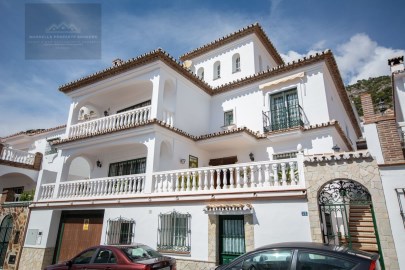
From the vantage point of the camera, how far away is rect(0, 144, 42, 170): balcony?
17.2m

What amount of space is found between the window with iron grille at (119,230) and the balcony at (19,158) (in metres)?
11.1

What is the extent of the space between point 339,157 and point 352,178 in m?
0.67

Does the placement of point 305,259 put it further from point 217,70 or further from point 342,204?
point 217,70

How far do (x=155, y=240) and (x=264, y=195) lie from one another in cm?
450

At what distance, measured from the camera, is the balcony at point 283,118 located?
12.2 metres

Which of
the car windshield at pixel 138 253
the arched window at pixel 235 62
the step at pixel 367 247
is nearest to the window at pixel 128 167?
the car windshield at pixel 138 253

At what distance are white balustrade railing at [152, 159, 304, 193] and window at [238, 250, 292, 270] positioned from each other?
3.88 m

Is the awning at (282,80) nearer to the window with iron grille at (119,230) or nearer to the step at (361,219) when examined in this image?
the step at (361,219)

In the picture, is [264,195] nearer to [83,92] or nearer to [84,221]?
[84,221]

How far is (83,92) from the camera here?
15094 mm

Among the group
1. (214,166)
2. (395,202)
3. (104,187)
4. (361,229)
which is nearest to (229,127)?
(214,166)

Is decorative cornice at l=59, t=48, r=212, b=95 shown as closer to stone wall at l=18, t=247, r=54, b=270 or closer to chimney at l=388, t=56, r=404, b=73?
stone wall at l=18, t=247, r=54, b=270

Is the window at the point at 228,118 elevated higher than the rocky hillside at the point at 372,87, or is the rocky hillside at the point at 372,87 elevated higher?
the rocky hillside at the point at 372,87

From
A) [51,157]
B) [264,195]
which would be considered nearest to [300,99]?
[264,195]
